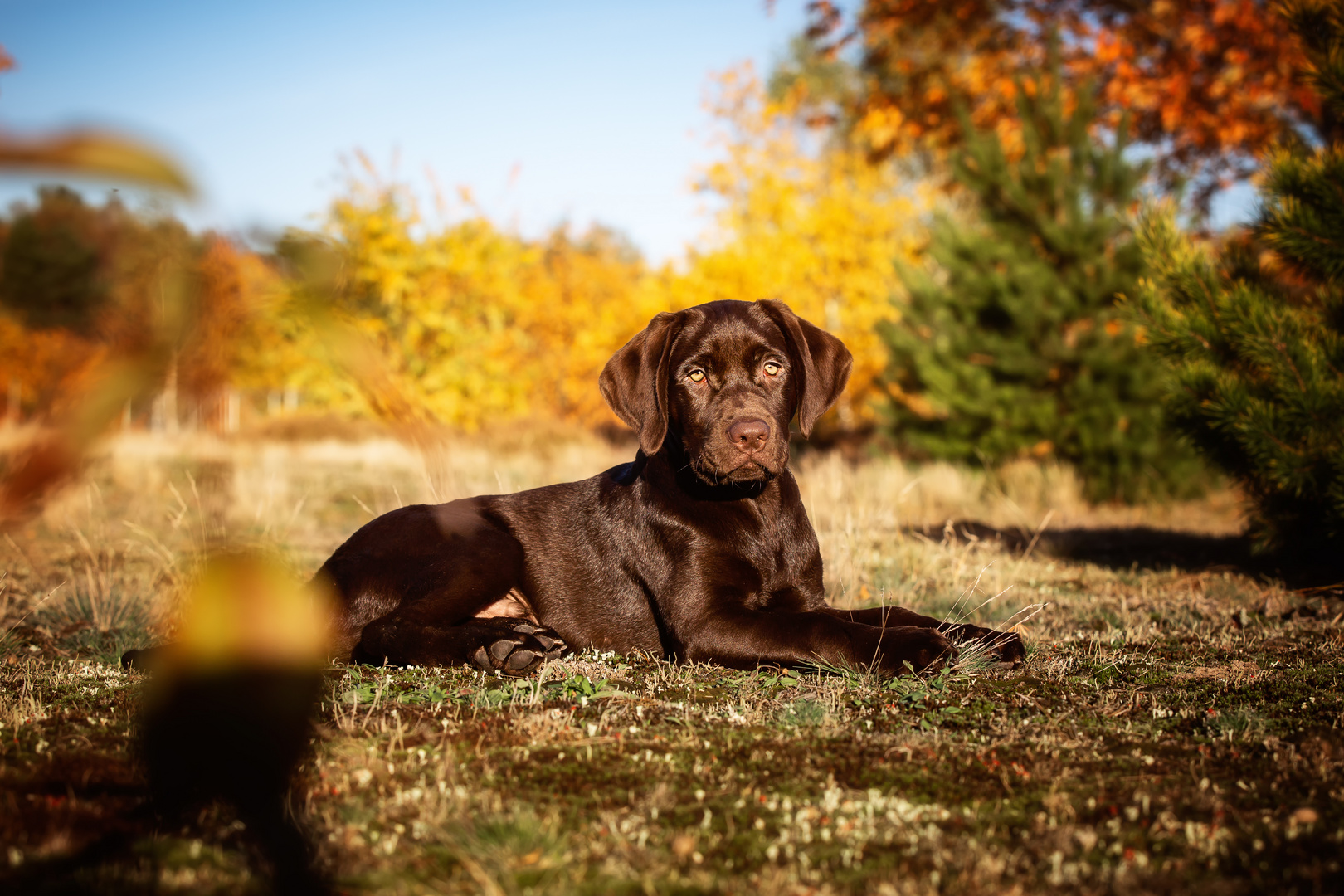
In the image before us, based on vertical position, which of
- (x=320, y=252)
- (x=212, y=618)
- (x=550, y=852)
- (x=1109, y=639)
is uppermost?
(x=320, y=252)

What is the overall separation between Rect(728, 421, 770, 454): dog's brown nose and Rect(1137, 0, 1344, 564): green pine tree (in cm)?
321

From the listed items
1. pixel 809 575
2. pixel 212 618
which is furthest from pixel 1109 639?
pixel 212 618

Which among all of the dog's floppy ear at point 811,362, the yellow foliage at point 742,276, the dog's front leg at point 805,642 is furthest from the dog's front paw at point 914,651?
the yellow foliage at point 742,276

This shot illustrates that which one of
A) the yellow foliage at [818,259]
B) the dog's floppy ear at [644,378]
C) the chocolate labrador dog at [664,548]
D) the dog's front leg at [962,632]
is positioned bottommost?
the dog's front leg at [962,632]

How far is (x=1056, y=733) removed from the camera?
2.79 metres

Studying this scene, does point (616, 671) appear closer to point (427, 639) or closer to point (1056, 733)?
point (427, 639)

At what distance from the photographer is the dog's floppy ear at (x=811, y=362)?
4.46m

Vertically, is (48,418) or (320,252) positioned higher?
(320,252)

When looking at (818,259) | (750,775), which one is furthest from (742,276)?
(750,775)

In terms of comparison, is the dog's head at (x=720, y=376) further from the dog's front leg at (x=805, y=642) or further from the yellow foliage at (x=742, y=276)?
the yellow foliage at (x=742, y=276)

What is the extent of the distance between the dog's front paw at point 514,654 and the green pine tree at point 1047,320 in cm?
886

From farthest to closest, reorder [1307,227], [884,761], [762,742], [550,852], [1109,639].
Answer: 1. [1307,227]
2. [1109,639]
3. [762,742]
4. [884,761]
5. [550,852]

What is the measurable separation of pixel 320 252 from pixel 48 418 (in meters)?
0.24

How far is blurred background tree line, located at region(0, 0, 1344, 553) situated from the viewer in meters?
0.79
